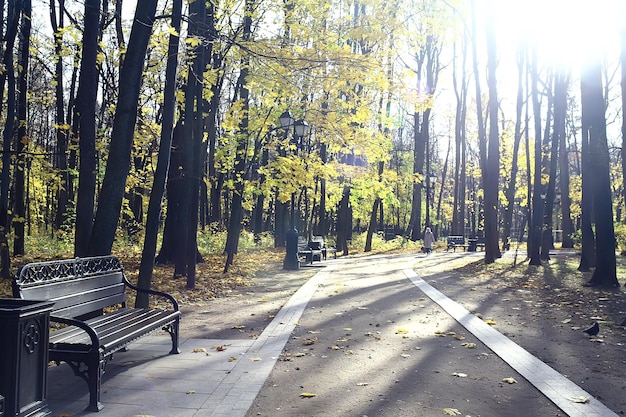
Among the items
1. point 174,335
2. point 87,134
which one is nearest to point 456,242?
point 87,134

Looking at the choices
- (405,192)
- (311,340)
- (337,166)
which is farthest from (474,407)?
(405,192)

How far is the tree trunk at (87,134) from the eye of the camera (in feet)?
32.0

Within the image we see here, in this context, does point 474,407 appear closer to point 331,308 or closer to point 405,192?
point 331,308

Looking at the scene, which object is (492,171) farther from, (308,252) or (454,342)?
(454,342)

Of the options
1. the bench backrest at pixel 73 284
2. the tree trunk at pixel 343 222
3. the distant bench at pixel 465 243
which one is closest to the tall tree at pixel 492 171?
the tree trunk at pixel 343 222

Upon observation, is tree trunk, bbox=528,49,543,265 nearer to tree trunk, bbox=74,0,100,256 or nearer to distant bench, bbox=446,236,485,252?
distant bench, bbox=446,236,485,252

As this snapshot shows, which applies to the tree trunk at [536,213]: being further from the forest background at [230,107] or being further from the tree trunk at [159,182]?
the tree trunk at [159,182]

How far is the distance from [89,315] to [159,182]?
2975mm

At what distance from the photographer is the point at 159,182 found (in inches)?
361

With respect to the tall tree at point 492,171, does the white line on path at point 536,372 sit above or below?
below

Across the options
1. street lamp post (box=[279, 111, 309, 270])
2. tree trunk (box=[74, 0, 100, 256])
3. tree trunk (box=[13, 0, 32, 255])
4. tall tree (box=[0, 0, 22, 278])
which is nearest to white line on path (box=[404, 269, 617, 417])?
tree trunk (box=[74, 0, 100, 256])

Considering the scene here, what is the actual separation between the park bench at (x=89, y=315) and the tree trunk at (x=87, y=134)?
3.29m

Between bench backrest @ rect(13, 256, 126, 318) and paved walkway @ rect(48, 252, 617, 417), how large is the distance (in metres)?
0.70

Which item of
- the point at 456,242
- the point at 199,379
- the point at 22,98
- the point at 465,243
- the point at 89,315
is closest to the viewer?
the point at 199,379
